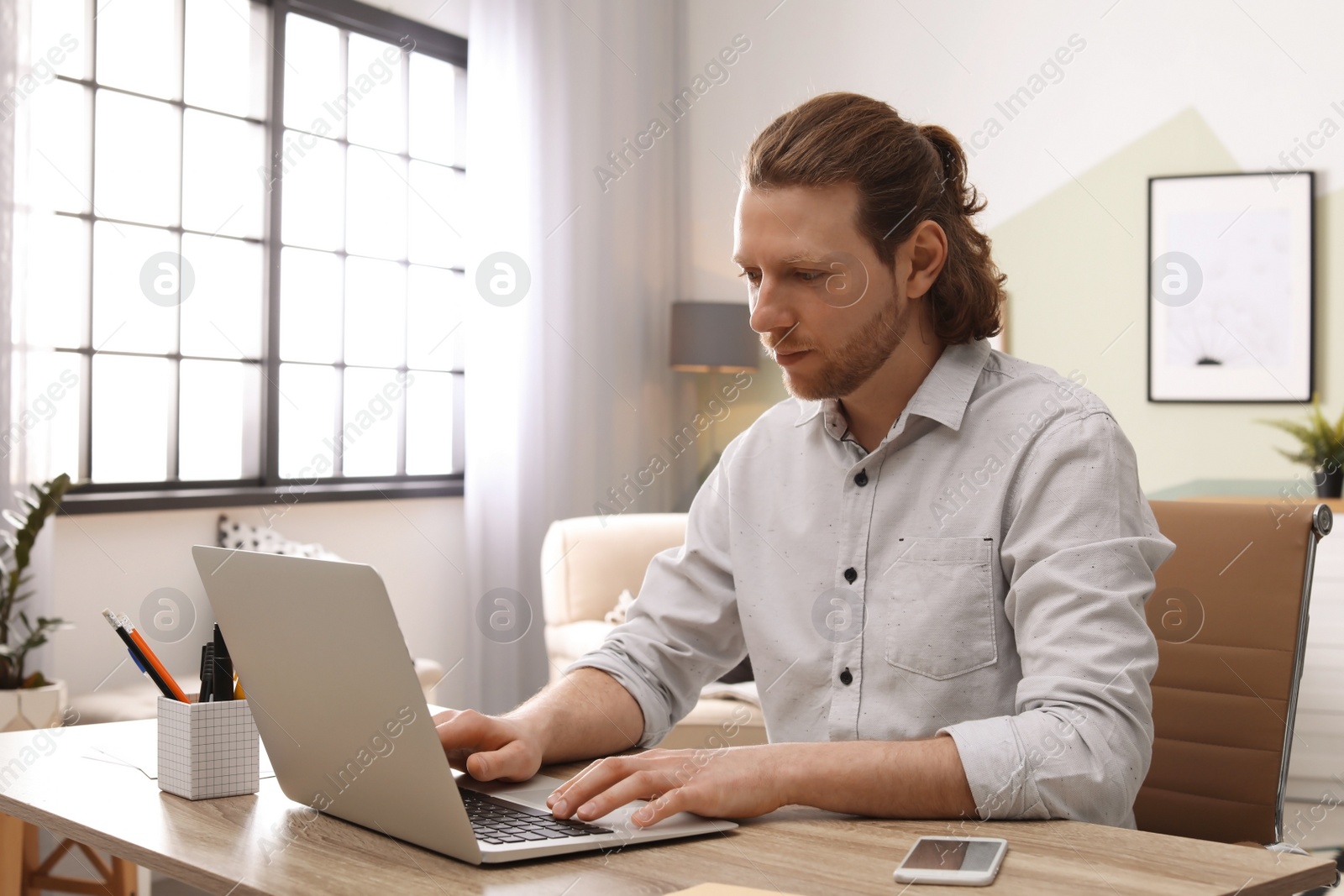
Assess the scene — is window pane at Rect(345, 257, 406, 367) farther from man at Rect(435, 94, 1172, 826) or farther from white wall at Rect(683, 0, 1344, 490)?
man at Rect(435, 94, 1172, 826)

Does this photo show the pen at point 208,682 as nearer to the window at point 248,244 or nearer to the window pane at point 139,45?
the window at point 248,244

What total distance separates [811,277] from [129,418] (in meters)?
2.76

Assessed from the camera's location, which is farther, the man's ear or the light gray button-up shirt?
the man's ear

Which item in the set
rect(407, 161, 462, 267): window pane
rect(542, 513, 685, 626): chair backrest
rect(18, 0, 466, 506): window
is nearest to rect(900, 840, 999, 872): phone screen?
rect(542, 513, 685, 626): chair backrest

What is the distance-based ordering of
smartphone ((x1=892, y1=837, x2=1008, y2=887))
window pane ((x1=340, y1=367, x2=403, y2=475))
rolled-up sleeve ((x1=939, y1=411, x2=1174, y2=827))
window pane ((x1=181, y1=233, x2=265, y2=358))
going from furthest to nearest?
1. window pane ((x1=340, y1=367, x2=403, y2=475))
2. window pane ((x1=181, y1=233, x2=265, y2=358))
3. rolled-up sleeve ((x1=939, y1=411, x2=1174, y2=827))
4. smartphone ((x1=892, y1=837, x2=1008, y2=887))

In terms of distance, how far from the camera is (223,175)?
3.61 meters

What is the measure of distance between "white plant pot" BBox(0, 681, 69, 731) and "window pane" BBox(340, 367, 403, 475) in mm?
1471

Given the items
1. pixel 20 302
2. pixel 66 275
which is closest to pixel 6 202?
pixel 20 302

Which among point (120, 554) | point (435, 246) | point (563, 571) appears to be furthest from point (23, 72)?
point (563, 571)

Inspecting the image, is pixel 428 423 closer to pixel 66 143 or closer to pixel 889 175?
pixel 66 143

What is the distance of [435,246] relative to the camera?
4.32m

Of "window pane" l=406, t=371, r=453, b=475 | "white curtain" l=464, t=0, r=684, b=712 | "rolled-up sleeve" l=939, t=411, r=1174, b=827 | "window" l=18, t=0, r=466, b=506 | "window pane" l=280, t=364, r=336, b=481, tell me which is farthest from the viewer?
"window pane" l=406, t=371, r=453, b=475

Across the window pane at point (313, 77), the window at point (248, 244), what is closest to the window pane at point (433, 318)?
the window at point (248, 244)

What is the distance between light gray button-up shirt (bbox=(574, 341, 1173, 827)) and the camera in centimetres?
100
